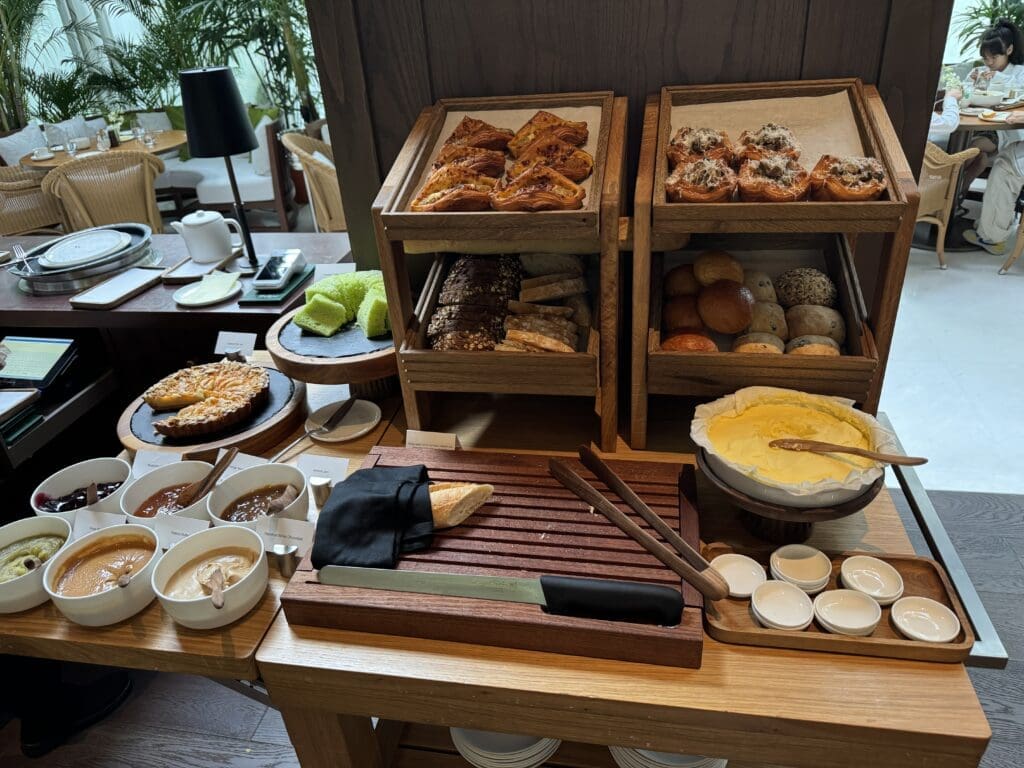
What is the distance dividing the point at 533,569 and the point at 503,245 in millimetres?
671

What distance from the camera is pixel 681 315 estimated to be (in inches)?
51.5

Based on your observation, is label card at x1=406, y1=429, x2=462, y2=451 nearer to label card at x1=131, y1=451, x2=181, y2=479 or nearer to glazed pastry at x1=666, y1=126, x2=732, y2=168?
label card at x1=131, y1=451, x2=181, y2=479

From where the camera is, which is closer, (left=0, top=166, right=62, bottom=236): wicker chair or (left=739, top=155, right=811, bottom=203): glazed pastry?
(left=739, top=155, right=811, bottom=203): glazed pastry

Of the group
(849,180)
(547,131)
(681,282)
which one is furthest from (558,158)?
(849,180)

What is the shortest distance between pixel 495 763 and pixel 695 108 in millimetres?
1215

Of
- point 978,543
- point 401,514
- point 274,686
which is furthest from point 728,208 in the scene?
point 978,543

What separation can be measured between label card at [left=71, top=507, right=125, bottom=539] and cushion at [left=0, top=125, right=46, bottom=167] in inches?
189

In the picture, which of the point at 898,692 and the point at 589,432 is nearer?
the point at 898,692

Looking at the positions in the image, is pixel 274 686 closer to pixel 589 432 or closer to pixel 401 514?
pixel 401 514

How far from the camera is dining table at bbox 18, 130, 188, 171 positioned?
4508mm

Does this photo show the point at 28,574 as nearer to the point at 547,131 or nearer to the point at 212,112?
the point at 547,131

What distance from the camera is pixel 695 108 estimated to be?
1.33 meters

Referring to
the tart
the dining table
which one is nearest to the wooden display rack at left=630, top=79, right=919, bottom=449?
the tart

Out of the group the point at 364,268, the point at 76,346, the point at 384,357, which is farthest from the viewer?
the point at 76,346
